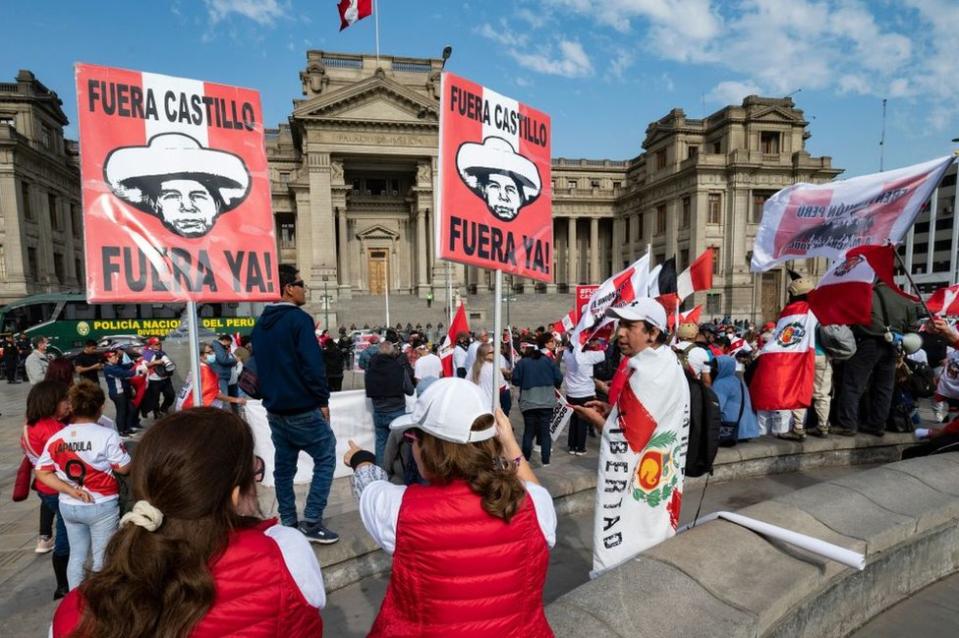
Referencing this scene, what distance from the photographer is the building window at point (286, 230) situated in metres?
44.5

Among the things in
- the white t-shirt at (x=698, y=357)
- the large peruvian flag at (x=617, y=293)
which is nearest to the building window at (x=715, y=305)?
the large peruvian flag at (x=617, y=293)

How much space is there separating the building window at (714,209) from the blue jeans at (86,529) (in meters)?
44.6

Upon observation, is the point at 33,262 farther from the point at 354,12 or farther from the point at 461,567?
the point at 461,567

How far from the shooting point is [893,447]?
5215mm

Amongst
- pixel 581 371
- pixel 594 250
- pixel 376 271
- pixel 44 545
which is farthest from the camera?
pixel 594 250

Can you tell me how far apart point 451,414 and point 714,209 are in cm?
4534

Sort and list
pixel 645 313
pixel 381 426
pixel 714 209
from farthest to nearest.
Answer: pixel 714 209, pixel 381 426, pixel 645 313

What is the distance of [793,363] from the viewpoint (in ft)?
16.3

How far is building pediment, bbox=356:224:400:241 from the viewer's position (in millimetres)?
44219

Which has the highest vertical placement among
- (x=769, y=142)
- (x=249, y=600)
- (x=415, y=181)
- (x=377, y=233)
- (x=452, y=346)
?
(x=769, y=142)

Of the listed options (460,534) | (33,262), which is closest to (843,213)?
(460,534)

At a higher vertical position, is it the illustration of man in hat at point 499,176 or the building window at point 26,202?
the building window at point 26,202

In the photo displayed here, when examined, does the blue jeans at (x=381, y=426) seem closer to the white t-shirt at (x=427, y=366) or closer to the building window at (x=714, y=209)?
the white t-shirt at (x=427, y=366)

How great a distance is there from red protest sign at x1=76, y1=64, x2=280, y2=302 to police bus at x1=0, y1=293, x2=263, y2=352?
21848 mm
